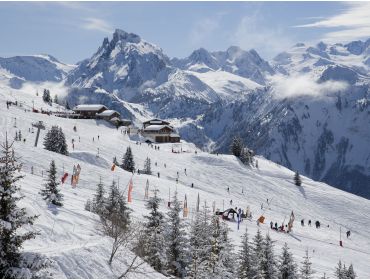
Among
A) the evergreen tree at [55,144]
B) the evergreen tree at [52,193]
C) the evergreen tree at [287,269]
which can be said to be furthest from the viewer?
the evergreen tree at [55,144]

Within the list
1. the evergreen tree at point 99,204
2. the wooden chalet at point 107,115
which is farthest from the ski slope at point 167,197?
the wooden chalet at point 107,115

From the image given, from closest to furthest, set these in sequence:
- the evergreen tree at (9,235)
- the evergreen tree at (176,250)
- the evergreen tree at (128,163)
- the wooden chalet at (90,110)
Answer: the evergreen tree at (9,235) < the evergreen tree at (176,250) < the evergreen tree at (128,163) < the wooden chalet at (90,110)

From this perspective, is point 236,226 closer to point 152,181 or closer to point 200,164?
point 152,181

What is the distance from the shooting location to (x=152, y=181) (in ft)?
245

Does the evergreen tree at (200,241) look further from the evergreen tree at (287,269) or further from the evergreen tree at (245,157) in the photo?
the evergreen tree at (245,157)

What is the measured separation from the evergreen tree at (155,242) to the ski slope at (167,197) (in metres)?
3.26

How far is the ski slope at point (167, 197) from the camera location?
25047mm

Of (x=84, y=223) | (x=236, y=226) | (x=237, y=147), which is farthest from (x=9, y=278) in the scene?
(x=237, y=147)

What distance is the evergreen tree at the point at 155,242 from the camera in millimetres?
30391

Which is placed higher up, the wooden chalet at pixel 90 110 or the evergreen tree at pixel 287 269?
the wooden chalet at pixel 90 110

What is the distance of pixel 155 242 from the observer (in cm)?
3173

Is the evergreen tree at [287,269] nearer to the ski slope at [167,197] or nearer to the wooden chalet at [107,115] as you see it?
the ski slope at [167,197]

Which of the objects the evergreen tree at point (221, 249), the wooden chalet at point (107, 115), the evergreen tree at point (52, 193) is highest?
the wooden chalet at point (107, 115)

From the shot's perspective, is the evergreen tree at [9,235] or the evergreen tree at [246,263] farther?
the evergreen tree at [246,263]
